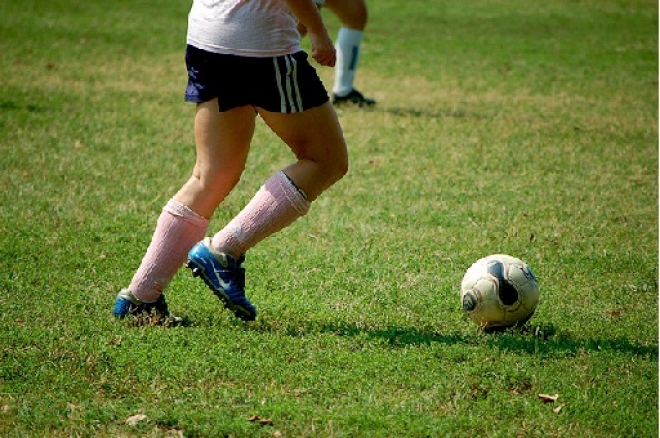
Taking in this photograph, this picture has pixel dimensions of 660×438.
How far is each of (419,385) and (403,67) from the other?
10.6m

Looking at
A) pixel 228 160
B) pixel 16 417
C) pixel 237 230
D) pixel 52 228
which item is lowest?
pixel 52 228

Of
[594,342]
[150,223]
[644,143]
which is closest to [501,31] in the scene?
[644,143]

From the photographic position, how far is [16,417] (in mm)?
3582

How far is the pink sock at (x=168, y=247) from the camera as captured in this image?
14.6 ft

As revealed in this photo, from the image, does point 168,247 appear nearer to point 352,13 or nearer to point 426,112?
point 426,112

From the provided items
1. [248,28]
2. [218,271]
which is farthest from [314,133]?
[218,271]

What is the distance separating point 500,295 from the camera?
460 cm

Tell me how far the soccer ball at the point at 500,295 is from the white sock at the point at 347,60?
657 cm

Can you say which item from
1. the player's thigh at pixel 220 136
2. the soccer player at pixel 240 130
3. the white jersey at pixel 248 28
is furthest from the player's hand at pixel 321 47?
the player's thigh at pixel 220 136

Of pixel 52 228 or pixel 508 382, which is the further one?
pixel 52 228

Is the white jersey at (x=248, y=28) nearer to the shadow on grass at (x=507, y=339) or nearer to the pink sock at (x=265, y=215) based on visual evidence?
the pink sock at (x=265, y=215)

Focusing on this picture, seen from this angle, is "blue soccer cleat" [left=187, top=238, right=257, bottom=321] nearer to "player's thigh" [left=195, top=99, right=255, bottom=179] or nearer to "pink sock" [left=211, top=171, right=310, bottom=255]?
"pink sock" [left=211, top=171, right=310, bottom=255]

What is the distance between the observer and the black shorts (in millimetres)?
4234

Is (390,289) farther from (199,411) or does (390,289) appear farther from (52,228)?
(52,228)
